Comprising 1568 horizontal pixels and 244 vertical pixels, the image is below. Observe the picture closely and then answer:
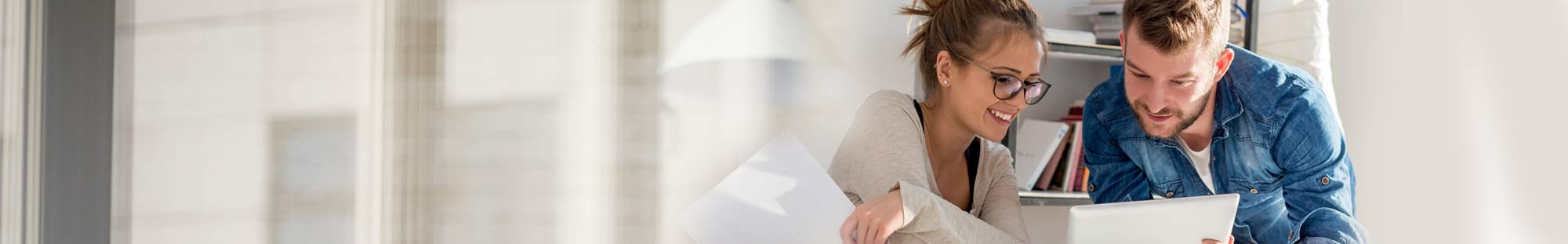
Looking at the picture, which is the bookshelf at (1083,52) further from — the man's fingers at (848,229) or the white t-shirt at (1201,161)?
the man's fingers at (848,229)

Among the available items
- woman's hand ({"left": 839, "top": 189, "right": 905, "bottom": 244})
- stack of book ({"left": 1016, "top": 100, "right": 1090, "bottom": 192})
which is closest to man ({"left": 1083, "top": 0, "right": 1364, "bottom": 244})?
stack of book ({"left": 1016, "top": 100, "right": 1090, "bottom": 192})

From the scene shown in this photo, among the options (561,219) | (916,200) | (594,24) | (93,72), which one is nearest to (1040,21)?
(916,200)

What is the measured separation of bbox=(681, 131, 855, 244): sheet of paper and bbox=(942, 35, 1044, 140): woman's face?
231 mm

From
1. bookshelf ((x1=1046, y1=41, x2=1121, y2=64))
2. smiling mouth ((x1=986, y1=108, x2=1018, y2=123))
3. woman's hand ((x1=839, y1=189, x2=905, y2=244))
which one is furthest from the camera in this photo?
bookshelf ((x1=1046, y1=41, x2=1121, y2=64))

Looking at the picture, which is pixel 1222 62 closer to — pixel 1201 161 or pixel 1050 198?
pixel 1201 161

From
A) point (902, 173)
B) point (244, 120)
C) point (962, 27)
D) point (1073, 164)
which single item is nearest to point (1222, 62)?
point (1073, 164)

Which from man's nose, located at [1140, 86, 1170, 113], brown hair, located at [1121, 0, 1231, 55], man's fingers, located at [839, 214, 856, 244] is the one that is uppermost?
brown hair, located at [1121, 0, 1231, 55]

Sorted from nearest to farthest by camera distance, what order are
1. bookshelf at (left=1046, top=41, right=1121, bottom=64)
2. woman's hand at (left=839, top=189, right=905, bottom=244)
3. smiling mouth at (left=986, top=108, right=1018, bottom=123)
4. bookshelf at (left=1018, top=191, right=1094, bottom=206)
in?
1. woman's hand at (left=839, top=189, right=905, bottom=244)
2. smiling mouth at (left=986, top=108, right=1018, bottom=123)
3. bookshelf at (left=1046, top=41, right=1121, bottom=64)
4. bookshelf at (left=1018, top=191, right=1094, bottom=206)

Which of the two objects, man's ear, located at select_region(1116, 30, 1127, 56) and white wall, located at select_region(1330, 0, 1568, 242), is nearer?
man's ear, located at select_region(1116, 30, 1127, 56)

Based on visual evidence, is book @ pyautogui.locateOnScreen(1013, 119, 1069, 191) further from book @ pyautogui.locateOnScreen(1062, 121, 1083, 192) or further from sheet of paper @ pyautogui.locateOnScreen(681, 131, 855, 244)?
sheet of paper @ pyautogui.locateOnScreen(681, 131, 855, 244)

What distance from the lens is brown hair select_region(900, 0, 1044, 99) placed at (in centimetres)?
159

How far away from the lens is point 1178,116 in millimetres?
1686

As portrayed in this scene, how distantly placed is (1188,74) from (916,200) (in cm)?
46

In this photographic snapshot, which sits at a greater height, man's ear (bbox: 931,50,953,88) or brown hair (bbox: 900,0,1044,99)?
brown hair (bbox: 900,0,1044,99)
